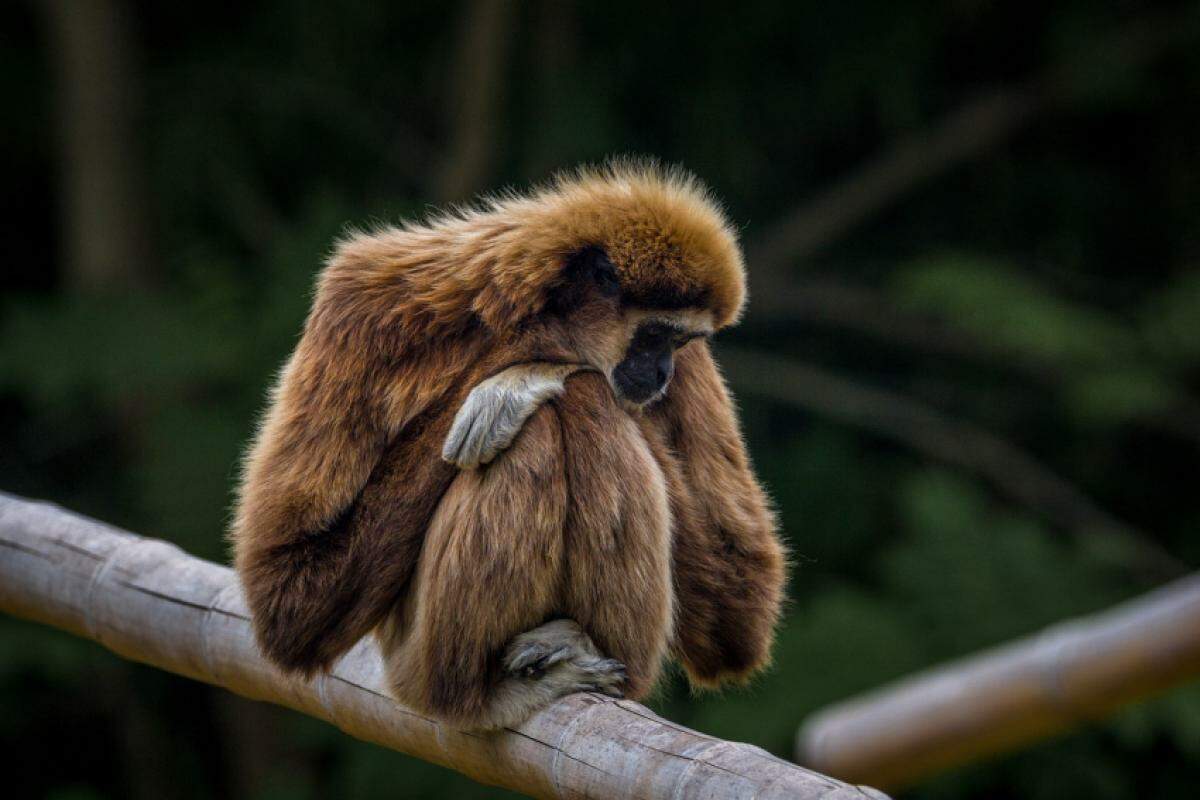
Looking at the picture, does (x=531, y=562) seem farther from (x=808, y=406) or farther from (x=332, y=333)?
(x=808, y=406)

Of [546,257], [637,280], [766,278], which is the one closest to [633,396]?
[637,280]

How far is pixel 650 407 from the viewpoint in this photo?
3.72 meters

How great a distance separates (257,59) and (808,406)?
491 centimetres

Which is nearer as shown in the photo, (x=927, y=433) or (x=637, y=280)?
(x=637, y=280)

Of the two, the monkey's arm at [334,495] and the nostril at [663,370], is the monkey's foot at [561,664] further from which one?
the nostril at [663,370]

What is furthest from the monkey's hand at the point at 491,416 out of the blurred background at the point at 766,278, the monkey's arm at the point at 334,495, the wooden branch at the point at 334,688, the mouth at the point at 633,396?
the blurred background at the point at 766,278

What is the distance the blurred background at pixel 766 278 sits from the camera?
9438 millimetres

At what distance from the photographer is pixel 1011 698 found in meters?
5.12

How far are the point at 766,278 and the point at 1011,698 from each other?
6.17m

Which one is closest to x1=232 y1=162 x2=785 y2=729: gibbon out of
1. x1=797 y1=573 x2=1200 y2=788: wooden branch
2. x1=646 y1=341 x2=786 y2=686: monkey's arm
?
x1=646 y1=341 x2=786 y2=686: monkey's arm

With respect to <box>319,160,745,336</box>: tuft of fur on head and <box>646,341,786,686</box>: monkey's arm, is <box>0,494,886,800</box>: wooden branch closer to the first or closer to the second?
<box>646,341,786,686</box>: monkey's arm

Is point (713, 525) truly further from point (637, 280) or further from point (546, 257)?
point (546, 257)

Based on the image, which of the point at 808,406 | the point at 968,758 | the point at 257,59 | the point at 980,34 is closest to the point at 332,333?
the point at 968,758

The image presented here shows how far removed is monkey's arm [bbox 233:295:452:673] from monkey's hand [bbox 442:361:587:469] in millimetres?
104
